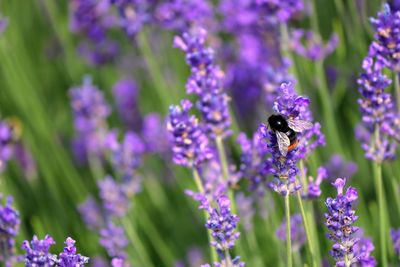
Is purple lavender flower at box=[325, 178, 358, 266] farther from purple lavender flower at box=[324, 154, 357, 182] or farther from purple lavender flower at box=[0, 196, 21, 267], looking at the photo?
purple lavender flower at box=[324, 154, 357, 182]

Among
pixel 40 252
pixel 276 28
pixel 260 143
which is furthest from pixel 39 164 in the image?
pixel 40 252

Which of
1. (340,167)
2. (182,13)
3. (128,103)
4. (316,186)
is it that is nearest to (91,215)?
(128,103)

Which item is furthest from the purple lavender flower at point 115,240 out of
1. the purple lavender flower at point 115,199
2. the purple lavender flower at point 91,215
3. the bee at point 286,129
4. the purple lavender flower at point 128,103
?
the purple lavender flower at point 128,103

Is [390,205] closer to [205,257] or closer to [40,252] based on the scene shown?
[205,257]

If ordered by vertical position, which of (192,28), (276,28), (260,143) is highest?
(192,28)

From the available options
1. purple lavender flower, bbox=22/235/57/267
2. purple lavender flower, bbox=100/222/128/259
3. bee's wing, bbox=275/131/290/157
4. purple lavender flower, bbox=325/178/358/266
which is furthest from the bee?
purple lavender flower, bbox=100/222/128/259

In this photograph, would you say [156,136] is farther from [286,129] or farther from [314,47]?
[286,129]
